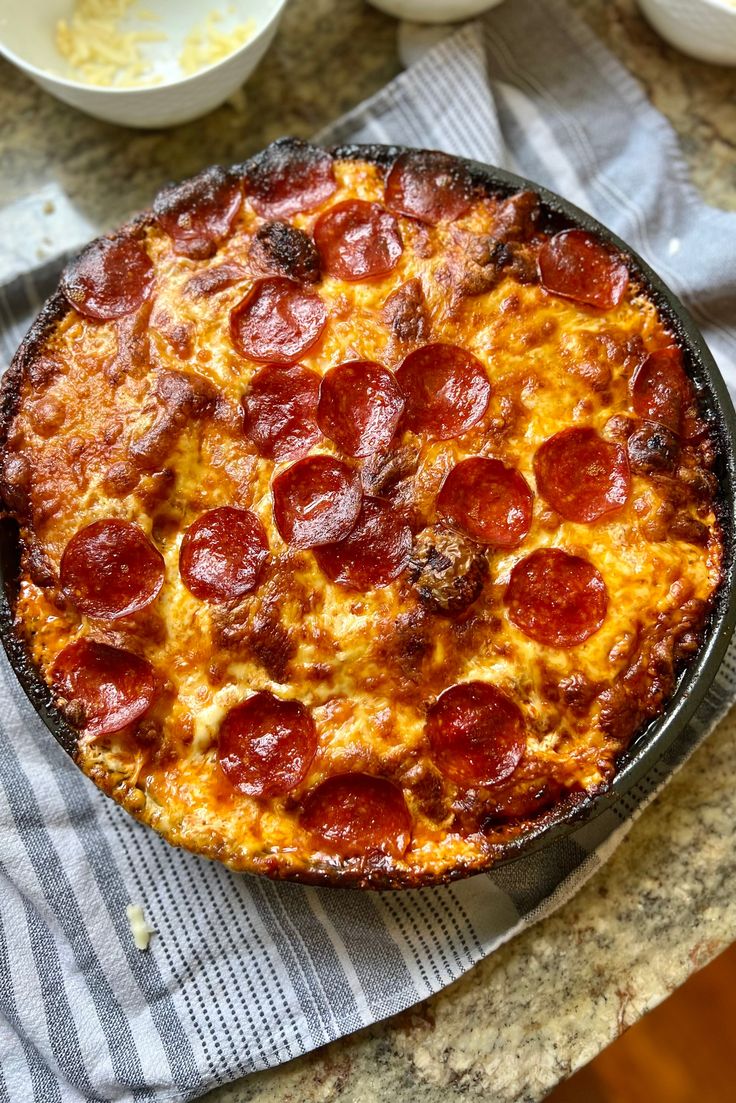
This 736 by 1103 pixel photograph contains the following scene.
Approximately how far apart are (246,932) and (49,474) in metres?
1.44

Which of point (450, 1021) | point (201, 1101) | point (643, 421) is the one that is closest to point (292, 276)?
point (643, 421)

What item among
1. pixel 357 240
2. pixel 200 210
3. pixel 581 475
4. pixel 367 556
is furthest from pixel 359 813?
pixel 200 210

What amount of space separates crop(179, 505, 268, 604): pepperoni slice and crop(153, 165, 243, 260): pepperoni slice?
2.77ft

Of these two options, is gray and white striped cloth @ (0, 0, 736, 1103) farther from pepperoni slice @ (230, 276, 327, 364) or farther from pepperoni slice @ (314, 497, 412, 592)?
pepperoni slice @ (230, 276, 327, 364)

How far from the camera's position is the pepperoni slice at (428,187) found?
291 centimetres

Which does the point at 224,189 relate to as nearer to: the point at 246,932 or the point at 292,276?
the point at 292,276

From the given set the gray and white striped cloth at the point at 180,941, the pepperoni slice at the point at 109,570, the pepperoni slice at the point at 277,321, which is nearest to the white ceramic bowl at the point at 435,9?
the pepperoni slice at the point at 277,321

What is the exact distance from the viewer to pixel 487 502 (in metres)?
2.65

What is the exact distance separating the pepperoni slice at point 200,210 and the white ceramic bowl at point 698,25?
1.76 m

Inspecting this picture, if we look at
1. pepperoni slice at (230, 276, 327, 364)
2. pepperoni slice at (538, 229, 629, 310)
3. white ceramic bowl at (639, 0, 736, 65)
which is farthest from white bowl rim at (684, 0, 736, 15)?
pepperoni slice at (230, 276, 327, 364)

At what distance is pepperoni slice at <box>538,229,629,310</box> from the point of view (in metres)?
2.83

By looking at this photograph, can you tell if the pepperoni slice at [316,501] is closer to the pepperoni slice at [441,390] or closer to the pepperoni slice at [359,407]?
the pepperoni slice at [359,407]

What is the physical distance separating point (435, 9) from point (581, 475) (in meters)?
1.93

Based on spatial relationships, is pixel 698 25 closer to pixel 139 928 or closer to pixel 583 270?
pixel 583 270
